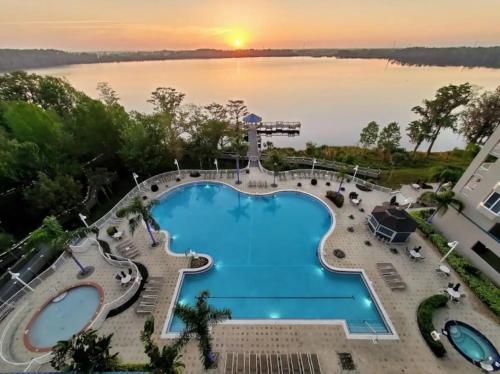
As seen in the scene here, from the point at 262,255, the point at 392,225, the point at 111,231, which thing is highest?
the point at 392,225

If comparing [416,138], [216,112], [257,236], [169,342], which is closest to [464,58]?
[416,138]

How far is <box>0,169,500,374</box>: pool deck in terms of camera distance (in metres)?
12.6

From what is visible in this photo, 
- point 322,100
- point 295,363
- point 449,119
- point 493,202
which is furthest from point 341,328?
point 322,100

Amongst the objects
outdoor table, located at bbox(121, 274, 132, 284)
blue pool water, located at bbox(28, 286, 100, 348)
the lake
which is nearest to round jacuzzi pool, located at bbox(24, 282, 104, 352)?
blue pool water, located at bbox(28, 286, 100, 348)

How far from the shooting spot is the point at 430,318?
14070 millimetres

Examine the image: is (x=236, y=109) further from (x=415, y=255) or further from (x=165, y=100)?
(x=415, y=255)

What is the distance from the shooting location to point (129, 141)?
86.8ft

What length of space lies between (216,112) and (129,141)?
554 inches

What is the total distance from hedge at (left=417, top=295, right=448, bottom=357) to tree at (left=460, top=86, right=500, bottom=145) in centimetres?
3045

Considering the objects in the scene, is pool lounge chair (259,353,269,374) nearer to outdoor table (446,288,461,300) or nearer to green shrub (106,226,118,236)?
outdoor table (446,288,461,300)

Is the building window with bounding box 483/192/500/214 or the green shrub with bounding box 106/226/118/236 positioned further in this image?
the green shrub with bounding box 106/226/118/236

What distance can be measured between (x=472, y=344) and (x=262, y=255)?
569 inches

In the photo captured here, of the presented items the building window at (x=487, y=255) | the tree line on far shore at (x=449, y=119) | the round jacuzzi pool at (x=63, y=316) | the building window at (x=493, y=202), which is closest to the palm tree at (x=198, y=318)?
the round jacuzzi pool at (x=63, y=316)

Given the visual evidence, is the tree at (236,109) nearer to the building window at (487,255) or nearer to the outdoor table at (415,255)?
the outdoor table at (415,255)
